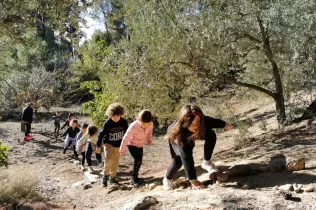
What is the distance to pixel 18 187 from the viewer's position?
23.2 feet

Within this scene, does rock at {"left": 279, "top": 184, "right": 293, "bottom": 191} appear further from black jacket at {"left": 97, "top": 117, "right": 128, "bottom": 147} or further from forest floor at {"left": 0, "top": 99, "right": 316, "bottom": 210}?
black jacket at {"left": 97, "top": 117, "right": 128, "bottom": 147}

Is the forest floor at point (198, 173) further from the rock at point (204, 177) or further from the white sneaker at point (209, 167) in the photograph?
the white sneaker at point (209, 167)

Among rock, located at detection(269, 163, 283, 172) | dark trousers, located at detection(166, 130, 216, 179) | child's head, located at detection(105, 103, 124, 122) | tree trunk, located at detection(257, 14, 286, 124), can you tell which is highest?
tree trunk, located at detection(257, 14, 286, 124)

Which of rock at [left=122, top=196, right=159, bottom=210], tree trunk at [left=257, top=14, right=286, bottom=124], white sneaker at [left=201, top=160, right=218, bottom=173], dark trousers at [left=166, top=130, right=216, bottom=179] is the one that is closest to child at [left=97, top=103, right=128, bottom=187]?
dark trousers at [left=166, top=130, right=216, bottom=179]

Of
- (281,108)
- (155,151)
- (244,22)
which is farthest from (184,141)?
(155,151)

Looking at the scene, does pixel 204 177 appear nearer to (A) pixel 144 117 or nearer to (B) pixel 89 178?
(A) pixel 144 117

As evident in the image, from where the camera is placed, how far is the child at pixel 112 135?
23.4 feet

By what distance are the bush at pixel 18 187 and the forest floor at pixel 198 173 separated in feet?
0.75

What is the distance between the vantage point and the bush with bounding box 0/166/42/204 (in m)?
6.74

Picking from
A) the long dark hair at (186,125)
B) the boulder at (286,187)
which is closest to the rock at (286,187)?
the boulder at (286,187)

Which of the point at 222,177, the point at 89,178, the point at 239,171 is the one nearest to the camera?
the point at 222,177

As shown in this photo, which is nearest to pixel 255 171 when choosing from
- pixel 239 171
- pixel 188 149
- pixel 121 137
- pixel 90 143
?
pixel 239 171

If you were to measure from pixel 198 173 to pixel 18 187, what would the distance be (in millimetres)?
3432

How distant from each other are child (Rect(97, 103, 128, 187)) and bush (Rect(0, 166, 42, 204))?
4.61 ft
